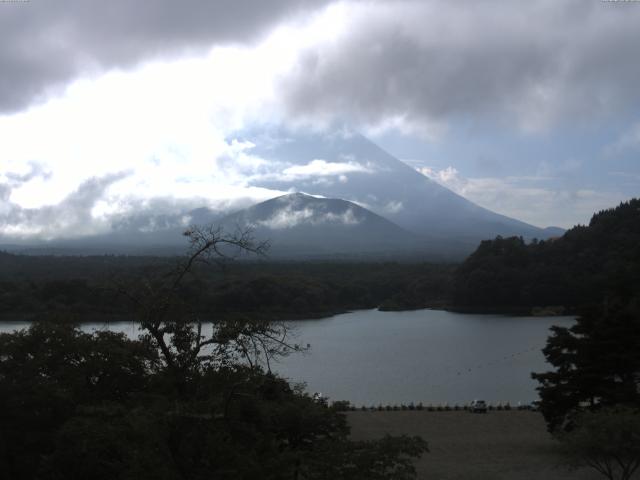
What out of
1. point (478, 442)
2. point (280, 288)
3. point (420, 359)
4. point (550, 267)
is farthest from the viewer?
point (550, 267)

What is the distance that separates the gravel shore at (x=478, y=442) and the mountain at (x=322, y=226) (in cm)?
7923

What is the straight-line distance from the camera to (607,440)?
693 cm

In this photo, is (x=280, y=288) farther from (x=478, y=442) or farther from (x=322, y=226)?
(x=322, y=226)

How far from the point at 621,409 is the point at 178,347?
5.59 metres

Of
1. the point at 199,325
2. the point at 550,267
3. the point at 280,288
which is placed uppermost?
the point at 550,267

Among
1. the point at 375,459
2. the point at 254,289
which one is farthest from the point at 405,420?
the point at 254,289

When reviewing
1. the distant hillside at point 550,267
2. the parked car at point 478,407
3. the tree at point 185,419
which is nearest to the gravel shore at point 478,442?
the parked car at point 478,407

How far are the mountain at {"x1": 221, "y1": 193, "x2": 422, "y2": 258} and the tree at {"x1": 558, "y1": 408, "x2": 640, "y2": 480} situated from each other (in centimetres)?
8464

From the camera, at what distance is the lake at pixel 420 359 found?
1600cm

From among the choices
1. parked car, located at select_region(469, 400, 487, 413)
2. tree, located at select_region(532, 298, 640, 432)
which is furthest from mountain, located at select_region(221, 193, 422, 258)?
tree, located at select_region(532, 298, 640, 432)

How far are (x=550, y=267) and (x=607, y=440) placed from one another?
98.8ft

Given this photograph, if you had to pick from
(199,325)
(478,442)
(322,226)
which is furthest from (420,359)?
(322,226)

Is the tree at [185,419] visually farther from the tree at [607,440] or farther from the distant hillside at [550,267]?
the distant hillside at [550,267]

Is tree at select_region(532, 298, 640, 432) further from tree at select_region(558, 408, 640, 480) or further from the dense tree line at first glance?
the dense tree line
